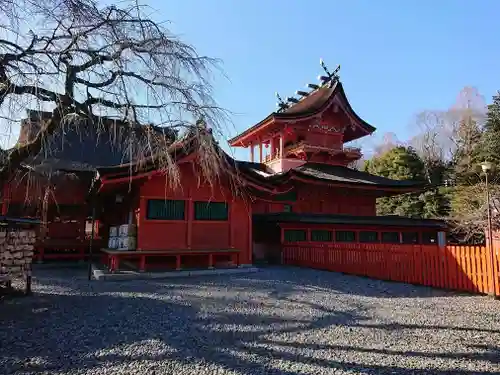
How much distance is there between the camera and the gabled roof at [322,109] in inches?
797

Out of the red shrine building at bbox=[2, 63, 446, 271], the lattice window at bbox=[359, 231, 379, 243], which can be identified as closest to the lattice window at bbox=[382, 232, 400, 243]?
the red shrine building at bbox=[2, 63, 446, 271]

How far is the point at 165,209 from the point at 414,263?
7.61 metres

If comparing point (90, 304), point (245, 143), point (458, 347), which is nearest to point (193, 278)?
point (90, 304)

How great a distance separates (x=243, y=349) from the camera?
15.3ft

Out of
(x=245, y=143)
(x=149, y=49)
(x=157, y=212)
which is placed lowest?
(x=157, y=212)

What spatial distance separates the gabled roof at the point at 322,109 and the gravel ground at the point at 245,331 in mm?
12668

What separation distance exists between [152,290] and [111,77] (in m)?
4.76

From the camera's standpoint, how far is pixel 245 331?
545 cm

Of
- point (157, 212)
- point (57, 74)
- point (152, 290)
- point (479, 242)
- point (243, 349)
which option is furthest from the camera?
point (479, 242)

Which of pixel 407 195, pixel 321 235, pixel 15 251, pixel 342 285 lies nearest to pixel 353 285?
pixel 342 285

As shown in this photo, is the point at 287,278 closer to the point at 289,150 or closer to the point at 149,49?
the point at 149,49

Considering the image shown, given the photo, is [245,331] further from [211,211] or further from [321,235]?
[321,235]

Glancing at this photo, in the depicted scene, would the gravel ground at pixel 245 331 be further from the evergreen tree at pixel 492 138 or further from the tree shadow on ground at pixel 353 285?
the evergreen tree at pixel 492 138

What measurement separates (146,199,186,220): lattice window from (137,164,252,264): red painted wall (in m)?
0.13
